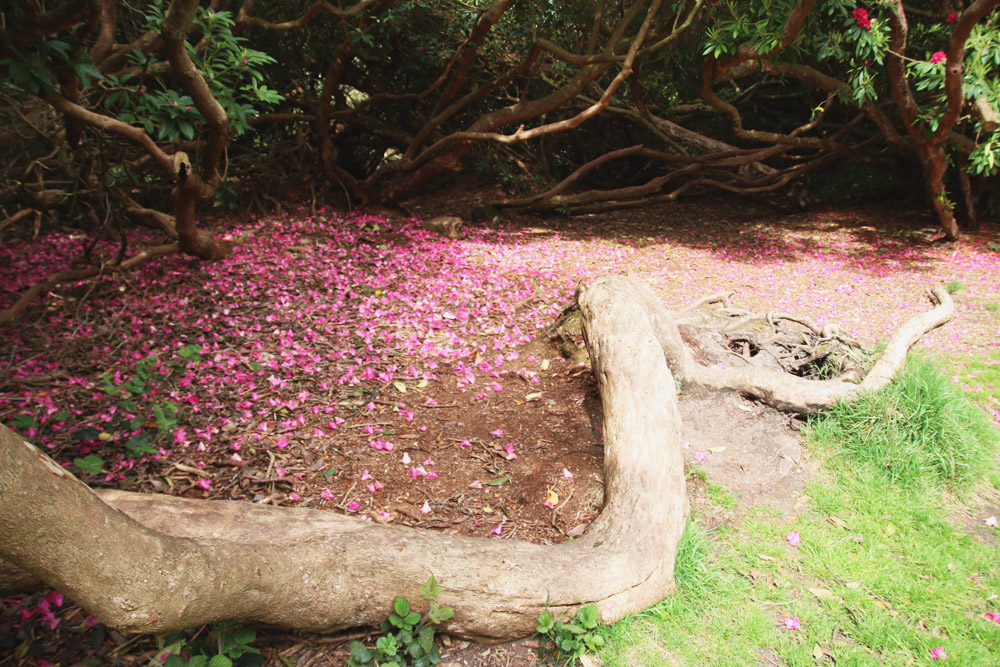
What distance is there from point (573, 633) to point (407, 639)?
0.58 m

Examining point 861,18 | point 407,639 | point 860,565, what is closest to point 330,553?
point 407,639

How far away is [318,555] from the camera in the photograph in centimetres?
180

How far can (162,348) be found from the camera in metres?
3.66

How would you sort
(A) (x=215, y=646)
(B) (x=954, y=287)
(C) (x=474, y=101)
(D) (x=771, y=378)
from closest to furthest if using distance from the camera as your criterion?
(A) (x=215, y=646), (D) (x=771, y=378), (B) (x=954, y=287), (C) (x=474, y=101)

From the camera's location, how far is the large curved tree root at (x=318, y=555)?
3.99 ft

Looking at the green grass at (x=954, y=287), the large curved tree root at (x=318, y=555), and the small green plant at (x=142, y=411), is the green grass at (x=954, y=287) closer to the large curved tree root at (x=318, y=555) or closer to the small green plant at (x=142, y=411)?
the large curved tree root at (x=318, y=555)

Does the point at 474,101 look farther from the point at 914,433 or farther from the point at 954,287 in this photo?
the point at 914,433

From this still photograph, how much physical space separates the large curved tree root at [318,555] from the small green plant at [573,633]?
0.17 feet

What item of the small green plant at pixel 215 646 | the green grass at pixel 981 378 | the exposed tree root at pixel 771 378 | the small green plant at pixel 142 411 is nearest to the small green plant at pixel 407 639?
the small green plant at pixel 215 646

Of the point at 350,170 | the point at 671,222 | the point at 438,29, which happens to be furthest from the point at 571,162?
the point at 350,170

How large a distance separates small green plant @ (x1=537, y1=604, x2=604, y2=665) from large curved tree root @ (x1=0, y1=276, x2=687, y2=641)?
2.0 inches

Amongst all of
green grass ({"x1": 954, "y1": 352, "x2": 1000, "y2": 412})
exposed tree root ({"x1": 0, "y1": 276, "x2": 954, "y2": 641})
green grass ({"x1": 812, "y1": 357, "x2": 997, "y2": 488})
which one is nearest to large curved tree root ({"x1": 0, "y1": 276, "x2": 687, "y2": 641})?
exposed tree root ({"x1": 0, "y1": 276, "x2": 954, "y2": 641})

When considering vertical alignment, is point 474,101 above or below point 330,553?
above

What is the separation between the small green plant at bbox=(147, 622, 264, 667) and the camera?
1634 millimetres
